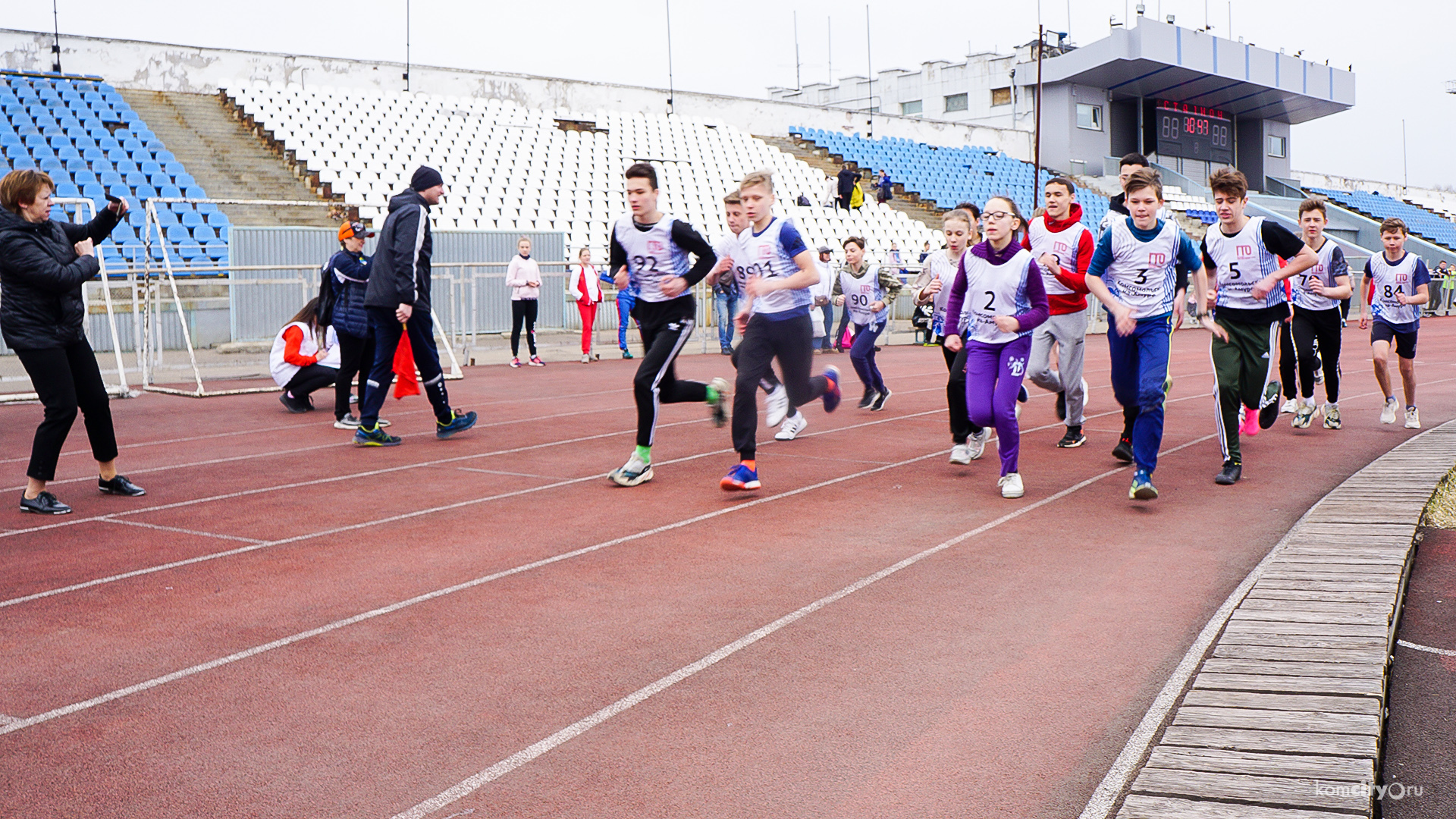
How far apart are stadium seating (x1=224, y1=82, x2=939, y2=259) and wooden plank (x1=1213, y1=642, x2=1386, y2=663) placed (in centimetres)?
2141

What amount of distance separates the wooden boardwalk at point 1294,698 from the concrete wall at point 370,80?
3021 cm

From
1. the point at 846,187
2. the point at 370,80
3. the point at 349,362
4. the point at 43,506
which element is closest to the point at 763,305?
the point at 43,506

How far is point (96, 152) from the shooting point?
22.4 meters

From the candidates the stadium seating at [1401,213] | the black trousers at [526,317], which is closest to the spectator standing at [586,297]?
the black trousers at [526,317]

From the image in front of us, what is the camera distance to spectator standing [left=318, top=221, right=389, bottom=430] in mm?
10180

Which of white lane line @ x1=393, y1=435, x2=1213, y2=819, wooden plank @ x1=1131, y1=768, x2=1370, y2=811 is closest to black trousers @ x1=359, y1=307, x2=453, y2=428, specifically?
white lane line @ x1=393, y1=435, x2=1213, y2=819

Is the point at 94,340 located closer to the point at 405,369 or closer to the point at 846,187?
the point at 405,369

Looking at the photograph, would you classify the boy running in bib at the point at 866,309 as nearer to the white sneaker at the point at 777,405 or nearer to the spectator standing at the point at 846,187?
the white sneaker at the point at 777,405

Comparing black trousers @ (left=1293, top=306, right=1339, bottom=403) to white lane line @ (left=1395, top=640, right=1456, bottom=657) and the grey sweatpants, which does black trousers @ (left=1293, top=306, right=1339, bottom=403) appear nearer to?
the grey sweatpants

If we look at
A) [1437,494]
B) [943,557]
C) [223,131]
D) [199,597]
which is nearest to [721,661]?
[943,557]

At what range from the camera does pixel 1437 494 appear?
21.7 ft

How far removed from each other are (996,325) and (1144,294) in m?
1.03

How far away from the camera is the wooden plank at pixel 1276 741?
3168 millimetres

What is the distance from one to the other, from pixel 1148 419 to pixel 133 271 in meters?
12.4
